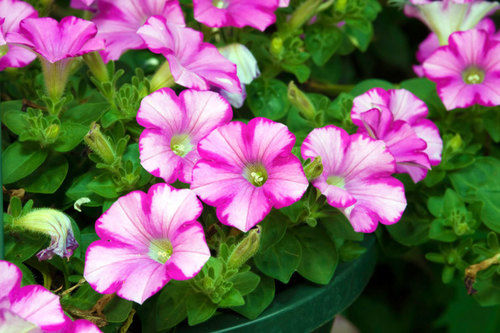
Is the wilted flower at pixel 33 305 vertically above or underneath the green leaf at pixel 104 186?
above

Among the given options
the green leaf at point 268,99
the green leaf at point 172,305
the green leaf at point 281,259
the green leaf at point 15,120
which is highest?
the green leaf at point 15,120

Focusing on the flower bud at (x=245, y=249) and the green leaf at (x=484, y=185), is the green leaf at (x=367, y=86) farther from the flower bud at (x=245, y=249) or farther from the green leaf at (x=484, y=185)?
the flower bud at (x=245, y=249)

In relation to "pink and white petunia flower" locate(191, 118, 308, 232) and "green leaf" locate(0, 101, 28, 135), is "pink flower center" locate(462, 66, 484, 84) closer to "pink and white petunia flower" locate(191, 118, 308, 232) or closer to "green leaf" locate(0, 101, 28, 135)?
"pink and white petunia flower" locate(191, 118, 308, 232)

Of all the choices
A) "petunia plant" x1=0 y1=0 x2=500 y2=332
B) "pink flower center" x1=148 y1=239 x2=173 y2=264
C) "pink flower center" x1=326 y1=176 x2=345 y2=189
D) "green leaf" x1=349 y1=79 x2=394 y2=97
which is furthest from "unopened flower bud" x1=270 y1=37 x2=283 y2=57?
"pink flower center" x1=148 y1=239 x2=173 y2=264

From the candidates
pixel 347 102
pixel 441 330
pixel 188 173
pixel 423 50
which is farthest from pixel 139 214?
pixel 441 330

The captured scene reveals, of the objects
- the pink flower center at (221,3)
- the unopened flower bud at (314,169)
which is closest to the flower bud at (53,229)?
the unopened flower bud at (314,169)
